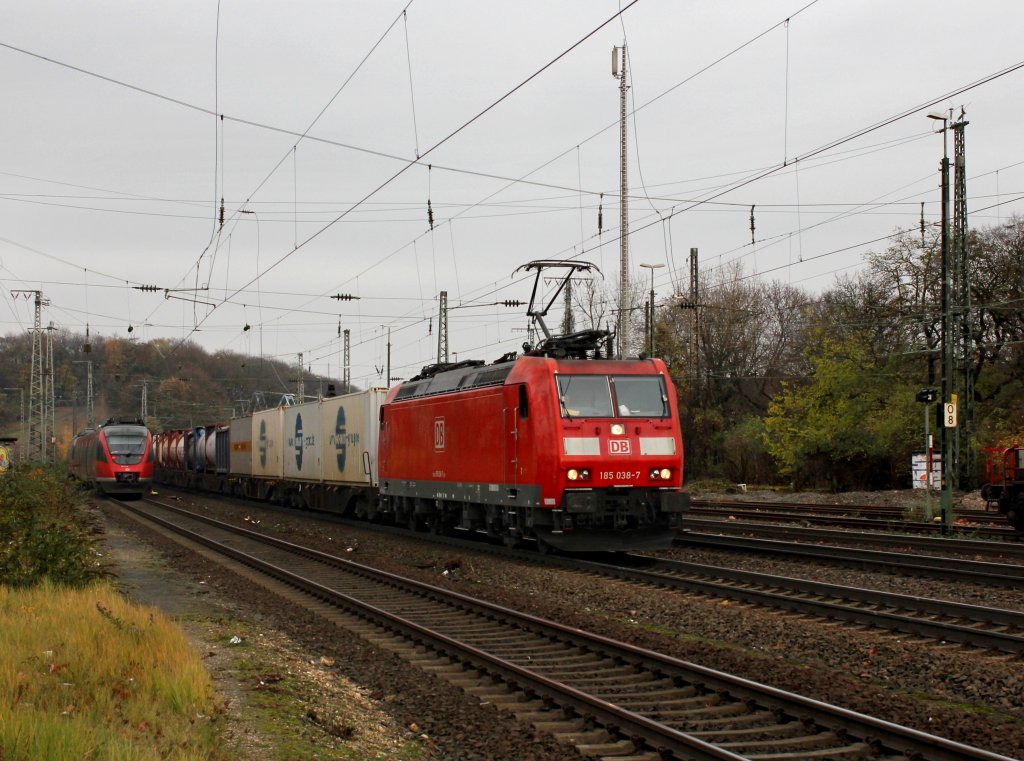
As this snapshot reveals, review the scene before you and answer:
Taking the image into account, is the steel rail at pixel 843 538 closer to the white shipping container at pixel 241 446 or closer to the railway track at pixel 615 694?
the railway track at pixel 615 694

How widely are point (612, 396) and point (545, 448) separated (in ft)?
5.26

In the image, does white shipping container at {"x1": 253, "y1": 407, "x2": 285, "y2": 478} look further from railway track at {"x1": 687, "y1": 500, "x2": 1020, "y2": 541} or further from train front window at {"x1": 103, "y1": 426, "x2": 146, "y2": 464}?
railway track at {"x1": 687, "y1": 500, "x2": 1020, "y2": 541}

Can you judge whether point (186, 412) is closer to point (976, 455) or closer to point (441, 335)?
point (441, 335)

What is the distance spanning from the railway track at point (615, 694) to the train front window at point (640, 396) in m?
5.27

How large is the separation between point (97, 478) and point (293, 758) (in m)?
39.0

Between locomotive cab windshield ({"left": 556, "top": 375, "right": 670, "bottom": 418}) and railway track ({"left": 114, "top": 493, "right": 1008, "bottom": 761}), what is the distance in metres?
4.55

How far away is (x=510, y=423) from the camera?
18.1 metres

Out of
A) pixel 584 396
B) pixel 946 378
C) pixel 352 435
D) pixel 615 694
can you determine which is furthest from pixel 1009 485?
pixel 352 435

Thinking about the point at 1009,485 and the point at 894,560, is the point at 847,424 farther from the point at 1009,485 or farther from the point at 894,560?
the point at 894,560

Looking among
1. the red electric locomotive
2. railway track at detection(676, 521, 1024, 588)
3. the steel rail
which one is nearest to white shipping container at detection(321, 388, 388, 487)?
the red electric locomotive

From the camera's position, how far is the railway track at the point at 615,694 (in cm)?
684

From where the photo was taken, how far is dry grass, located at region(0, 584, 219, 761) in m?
5.64

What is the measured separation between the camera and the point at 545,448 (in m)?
17.0

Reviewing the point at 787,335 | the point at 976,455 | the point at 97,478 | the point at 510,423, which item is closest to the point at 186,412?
the point at 97,478
